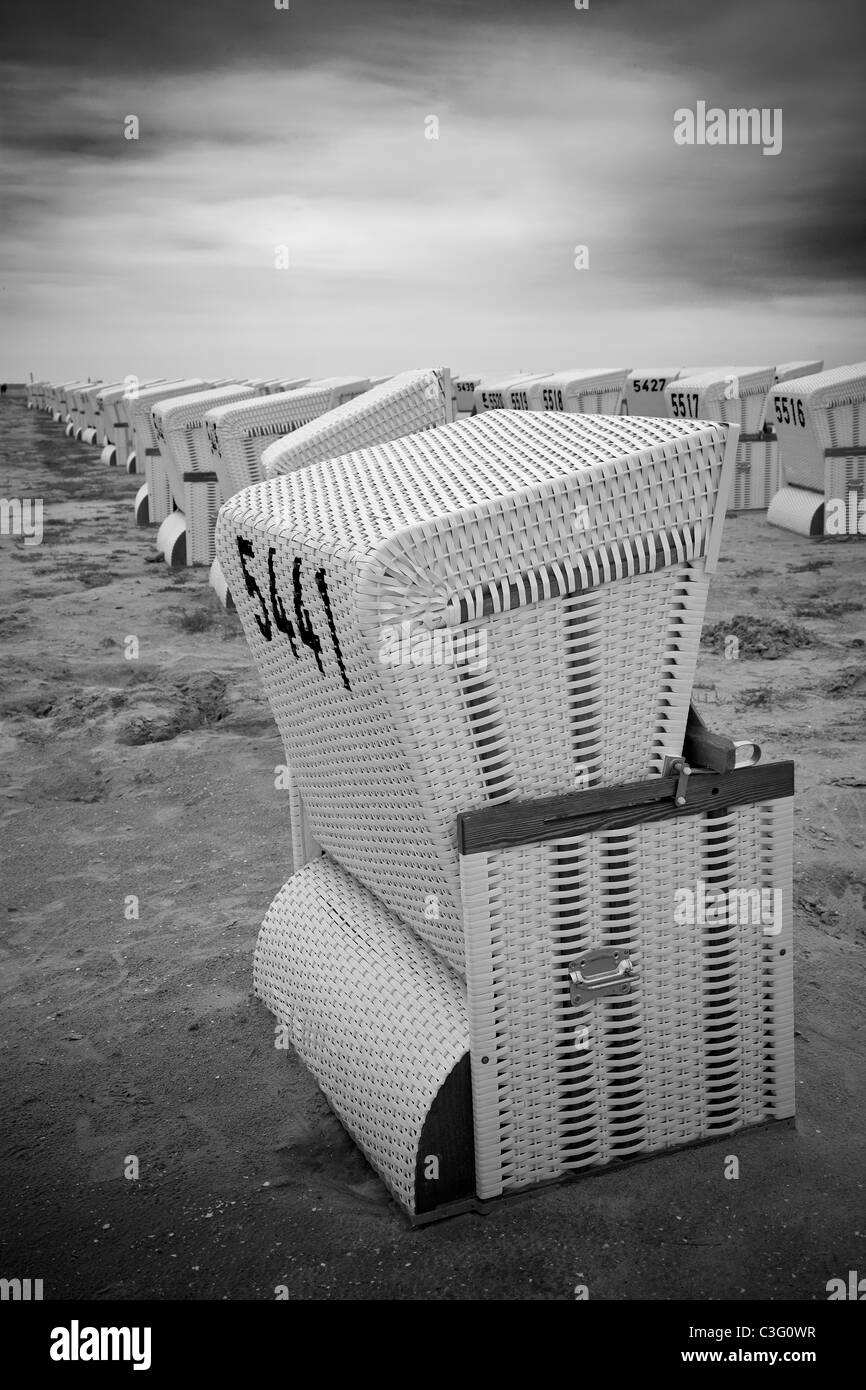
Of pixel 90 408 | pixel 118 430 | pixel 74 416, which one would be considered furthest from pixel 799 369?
pixel 74 416

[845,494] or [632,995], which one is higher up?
[845,494]

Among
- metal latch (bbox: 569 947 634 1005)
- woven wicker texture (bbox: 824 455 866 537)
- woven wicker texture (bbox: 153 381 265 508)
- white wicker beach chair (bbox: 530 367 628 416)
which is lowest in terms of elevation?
metal latch (bbox: 569 947 634 1005)

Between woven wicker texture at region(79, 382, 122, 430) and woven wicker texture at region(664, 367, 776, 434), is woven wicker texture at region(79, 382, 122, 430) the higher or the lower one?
the higher one

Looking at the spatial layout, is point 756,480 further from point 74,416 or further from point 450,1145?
point 74,416

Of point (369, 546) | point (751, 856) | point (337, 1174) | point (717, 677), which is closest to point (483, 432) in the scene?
point (369, 546)

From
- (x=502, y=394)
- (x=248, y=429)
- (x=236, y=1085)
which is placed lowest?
(x=236, y=1085)

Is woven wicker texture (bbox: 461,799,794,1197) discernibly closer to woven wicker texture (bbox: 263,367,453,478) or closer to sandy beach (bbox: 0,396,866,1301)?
sandy beach (bbox: 0,396,866,1301)

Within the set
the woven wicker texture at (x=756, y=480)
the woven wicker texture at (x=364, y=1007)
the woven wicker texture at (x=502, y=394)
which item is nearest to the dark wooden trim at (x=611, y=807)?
the woven wicker texture at (x=364, y=1007)

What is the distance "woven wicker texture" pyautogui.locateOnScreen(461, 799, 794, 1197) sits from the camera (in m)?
2.16

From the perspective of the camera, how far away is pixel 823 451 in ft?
34.1

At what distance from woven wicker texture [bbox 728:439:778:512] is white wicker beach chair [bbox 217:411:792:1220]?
11257mm

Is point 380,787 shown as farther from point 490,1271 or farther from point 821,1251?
point 821,1251

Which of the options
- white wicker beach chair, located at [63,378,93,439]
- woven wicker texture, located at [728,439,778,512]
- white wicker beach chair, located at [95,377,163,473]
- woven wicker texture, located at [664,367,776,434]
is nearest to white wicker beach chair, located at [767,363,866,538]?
woven wicker texture, located at [664,367,776,434]

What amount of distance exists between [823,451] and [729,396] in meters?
2.60
